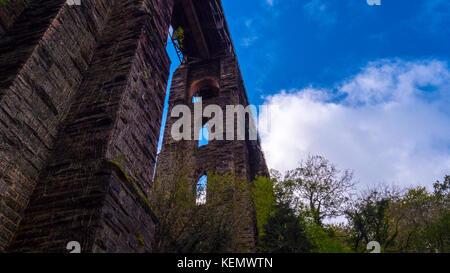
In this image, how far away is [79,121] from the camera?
4.20 meters

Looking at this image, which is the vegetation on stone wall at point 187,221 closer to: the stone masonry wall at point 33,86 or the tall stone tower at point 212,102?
the tall stone tower at point 212,102

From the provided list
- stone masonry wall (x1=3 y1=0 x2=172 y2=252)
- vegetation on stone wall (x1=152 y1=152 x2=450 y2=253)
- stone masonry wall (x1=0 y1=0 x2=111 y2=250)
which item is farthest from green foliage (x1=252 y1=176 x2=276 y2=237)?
stone masonry wall (x1=0 y1=0 x2=111 y2=250)

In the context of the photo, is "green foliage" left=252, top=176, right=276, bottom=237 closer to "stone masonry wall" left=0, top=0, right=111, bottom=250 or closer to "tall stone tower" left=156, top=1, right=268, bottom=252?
"tall stone tower" left=156, top=1, right=268, bottom=252

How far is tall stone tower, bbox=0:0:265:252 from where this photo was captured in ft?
10.7

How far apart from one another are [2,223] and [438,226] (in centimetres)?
2188

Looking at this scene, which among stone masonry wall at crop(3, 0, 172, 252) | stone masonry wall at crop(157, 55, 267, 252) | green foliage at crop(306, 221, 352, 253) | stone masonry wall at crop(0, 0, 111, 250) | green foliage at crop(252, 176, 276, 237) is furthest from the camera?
green foliage at crop(252, 176, 276, 237)

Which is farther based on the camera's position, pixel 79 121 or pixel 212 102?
pixel 212 102

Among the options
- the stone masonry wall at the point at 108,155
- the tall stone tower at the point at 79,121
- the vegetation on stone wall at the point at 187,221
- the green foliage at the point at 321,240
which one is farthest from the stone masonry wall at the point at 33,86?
the green foliage at the point at 321,240

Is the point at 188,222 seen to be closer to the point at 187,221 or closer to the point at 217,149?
the point at 187,221

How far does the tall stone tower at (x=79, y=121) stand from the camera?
325 centimetres

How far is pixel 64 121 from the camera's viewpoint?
425cm

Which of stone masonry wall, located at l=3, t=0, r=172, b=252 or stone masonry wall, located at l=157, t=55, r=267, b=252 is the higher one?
stone masonry wall, located at l=157, t=55, r=267, b=252

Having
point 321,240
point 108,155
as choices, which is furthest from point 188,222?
point 321,240
